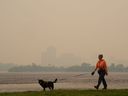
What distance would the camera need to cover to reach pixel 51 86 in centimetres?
2970

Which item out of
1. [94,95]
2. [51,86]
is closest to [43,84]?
[51,86]

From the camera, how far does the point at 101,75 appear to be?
27312 millimetres

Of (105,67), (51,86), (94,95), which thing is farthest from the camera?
(51,86)

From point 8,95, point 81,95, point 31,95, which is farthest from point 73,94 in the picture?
point 8,95

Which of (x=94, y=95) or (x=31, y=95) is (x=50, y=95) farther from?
(x=94, y=95)

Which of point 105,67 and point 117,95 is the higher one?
point 105,67

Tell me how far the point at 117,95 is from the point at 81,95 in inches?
85.2

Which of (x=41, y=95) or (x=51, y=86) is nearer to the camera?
(x=41, y=95)

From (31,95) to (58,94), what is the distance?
1679mm

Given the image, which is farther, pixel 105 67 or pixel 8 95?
pixel 105 67

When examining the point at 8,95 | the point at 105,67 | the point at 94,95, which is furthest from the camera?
the point at 105,67

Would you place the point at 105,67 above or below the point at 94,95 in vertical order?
above

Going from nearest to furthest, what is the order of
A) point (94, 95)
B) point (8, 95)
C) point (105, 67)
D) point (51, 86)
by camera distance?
point (94, 95) → point (8, 95) → point (105, 67) → point (51, 86)

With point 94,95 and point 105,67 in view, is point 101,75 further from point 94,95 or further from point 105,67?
point 94,95
